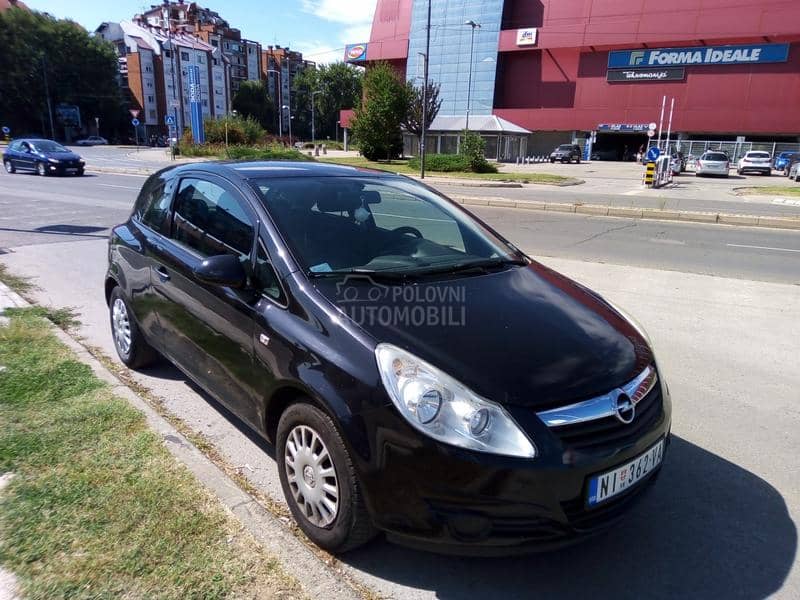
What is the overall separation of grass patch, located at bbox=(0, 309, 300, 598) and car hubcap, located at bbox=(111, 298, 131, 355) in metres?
0.76

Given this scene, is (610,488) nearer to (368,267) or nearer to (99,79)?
(368,267)

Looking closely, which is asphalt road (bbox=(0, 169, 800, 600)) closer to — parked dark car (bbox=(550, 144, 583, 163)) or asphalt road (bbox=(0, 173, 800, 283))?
asphalt road (bbox=(0, 173, 800, 283))

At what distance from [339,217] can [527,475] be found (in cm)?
186

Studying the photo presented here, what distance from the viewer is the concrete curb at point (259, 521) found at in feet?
7.61

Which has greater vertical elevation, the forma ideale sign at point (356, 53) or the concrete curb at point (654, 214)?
the forma ideale sign at point (356, 53)

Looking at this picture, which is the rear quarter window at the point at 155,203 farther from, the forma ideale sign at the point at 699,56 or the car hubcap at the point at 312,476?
the forma ideale sign at the point at 699,56

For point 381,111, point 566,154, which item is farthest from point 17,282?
point 566,154

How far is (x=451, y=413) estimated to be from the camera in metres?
2.18

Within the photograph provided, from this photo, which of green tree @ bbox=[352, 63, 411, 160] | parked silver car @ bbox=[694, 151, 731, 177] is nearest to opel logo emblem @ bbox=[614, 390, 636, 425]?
parked silver car @ bbox=[694, 151, 731, 177]

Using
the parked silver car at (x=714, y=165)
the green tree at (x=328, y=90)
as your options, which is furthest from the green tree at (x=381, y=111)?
the green tree at (x=328, y=90)

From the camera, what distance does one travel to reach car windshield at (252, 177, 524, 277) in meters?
3.04

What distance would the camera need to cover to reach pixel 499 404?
2184 millimetres

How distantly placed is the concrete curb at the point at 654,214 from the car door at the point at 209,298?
14.5m

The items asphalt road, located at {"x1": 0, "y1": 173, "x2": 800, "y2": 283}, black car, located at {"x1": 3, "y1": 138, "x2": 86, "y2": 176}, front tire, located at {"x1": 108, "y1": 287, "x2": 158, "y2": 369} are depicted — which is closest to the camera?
front tire, located at {"x1": 108, "y1": 287, "x2": 158, "y2": 369}
